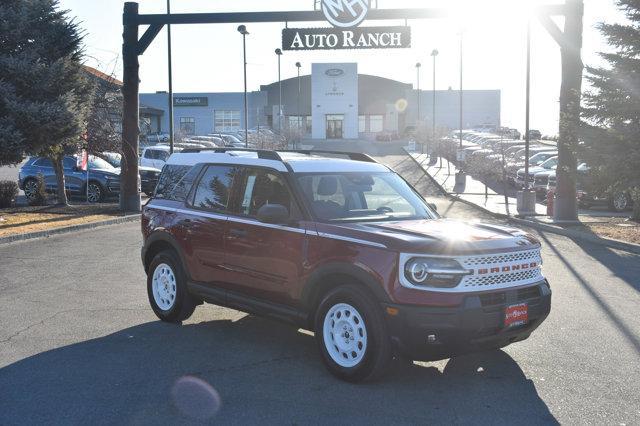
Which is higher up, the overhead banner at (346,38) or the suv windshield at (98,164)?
the overhead banner at (346,38)

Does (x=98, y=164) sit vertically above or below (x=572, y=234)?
above

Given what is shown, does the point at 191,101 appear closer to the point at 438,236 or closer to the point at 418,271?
the point at 438,236

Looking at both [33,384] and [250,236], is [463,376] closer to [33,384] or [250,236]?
[250,236]

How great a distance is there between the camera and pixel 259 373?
5.63m

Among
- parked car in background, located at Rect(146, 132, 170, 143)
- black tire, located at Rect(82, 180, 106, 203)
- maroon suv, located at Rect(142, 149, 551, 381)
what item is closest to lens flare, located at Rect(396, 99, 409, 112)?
parked car in background, located at Rect(146, 132, 170, 143)

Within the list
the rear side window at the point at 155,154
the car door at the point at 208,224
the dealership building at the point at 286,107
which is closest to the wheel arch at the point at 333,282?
the car door at the point at 208,224

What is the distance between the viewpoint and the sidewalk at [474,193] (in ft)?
76.1

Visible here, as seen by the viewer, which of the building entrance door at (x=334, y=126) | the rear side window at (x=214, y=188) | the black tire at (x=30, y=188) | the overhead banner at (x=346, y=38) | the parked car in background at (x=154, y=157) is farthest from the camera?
the building entrance door at (x=334, y=126)

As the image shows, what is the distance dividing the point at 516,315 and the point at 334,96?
77924 mm

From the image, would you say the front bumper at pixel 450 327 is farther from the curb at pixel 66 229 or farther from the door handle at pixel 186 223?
the curb at pixel 66 229

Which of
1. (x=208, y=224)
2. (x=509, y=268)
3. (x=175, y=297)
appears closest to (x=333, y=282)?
(x=509, y=268)

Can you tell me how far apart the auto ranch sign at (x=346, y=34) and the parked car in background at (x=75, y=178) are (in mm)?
8754

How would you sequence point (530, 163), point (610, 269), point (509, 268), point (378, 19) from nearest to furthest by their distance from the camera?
point (509, 268) → point (610, 269) → point (378, 19) → point (530, 163)

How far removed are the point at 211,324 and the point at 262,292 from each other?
1503 mm
